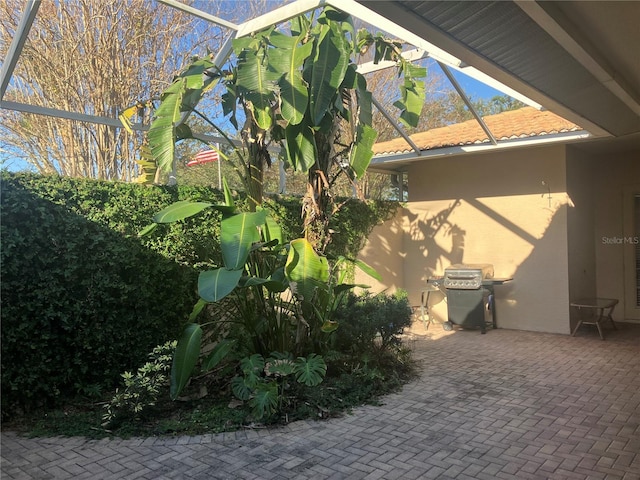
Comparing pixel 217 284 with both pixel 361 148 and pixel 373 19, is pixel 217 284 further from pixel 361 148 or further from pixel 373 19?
pixel 373 19

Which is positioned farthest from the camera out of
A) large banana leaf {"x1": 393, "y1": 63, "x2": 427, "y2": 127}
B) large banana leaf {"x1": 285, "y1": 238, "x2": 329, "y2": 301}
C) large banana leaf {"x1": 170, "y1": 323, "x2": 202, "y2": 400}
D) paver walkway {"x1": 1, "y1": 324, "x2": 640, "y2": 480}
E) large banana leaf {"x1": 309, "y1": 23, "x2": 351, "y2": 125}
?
large banana leaf {"x1": 393, "y1": 63, "x2": 427, "y2": 127}

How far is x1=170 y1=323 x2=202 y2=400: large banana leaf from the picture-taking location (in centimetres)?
464

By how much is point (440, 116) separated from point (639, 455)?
16372 mm

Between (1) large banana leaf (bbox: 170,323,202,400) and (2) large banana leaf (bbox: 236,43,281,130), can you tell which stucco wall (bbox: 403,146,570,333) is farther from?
(1) large banana leaf (bbox: 170,323,202,400)

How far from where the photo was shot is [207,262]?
6.06m

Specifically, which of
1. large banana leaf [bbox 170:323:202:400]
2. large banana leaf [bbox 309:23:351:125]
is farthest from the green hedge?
large banana leaf [bbox 309:23:351:125]

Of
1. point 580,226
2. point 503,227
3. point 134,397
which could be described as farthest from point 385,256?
point 134,397

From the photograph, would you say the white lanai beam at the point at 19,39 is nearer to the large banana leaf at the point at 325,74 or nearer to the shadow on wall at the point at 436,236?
the large banana leaf at the point at 325,74

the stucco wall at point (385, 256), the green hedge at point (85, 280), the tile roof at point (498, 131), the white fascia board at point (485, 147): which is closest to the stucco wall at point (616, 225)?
the tile roof at point (498, 131)

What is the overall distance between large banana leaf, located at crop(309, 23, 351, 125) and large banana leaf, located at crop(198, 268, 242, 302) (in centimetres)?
182

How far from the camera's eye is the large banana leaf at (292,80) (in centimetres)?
489

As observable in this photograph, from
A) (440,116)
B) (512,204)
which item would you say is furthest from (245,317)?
(440,116)

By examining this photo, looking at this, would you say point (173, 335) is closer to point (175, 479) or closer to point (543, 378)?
point (175, 479)

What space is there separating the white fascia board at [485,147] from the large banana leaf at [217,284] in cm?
587
